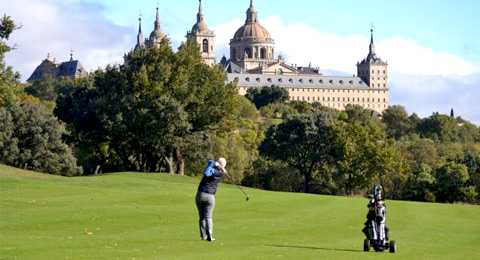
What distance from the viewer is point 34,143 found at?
75438mm

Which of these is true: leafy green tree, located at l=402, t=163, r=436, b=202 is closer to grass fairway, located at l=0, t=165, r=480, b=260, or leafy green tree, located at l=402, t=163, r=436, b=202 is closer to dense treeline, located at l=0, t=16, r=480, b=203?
dense treeline, located at l=0, t=16, r=480, b=203

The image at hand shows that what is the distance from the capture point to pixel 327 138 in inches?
3467

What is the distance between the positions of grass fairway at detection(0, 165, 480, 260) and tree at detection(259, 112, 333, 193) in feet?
145

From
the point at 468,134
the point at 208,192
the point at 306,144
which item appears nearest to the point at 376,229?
the point at 208,192

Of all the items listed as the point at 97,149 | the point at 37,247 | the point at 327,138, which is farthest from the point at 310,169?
the point at 37,247

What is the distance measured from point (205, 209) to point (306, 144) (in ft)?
213

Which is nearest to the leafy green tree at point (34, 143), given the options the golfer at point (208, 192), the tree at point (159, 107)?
the tree at point (159, 107)

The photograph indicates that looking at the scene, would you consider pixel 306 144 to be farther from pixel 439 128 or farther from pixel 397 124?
pixel 397 124

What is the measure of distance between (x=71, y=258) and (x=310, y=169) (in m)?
68.6

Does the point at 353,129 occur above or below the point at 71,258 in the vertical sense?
above

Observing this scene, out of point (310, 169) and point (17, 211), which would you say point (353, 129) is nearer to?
point (310, 169)

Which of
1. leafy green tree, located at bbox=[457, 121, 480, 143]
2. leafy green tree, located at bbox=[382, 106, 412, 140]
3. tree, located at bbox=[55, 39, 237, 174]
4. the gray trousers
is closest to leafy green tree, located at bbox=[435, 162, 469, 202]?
tree, located at bbox=[55, 39, 237, 174]

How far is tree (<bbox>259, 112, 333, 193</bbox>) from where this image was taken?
87688 mm

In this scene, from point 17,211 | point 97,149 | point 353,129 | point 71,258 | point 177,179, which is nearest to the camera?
point 71,258
